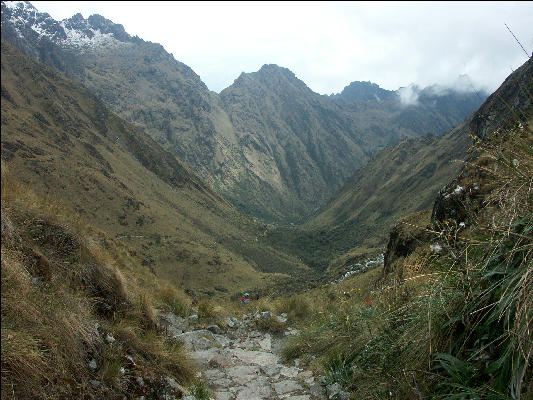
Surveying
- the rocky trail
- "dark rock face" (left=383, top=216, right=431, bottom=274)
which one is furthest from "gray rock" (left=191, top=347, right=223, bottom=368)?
"dark rock face" (left=383, top=216, right=431, bottom=274)

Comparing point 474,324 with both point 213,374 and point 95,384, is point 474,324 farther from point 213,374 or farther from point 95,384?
point 213,374

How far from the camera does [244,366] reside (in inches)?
277

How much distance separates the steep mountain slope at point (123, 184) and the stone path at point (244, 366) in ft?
132

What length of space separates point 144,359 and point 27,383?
1914 millimetres

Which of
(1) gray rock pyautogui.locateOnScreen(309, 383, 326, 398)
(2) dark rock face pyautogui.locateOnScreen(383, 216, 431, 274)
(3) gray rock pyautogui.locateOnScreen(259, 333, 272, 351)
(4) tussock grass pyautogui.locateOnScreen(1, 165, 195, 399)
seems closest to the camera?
(4) tussock grass pyautogui.locateOnScreen(1, 165, 195, 399)

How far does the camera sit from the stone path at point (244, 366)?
18.1ft

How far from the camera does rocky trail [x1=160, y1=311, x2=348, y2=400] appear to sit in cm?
549

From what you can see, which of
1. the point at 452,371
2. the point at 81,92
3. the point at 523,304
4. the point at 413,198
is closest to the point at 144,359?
the point at 452,371

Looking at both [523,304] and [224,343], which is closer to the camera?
[523,304]

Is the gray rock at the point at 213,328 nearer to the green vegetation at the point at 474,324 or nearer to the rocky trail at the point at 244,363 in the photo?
the rocky trail at the point at 244,363

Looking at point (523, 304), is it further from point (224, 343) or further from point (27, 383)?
point (224, 343)

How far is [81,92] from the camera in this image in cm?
13062

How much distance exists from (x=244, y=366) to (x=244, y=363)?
10.9 inches

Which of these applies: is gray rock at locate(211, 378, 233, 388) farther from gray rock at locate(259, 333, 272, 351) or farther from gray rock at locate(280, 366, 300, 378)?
gray rock at locate(259, 333, 272, 351)
